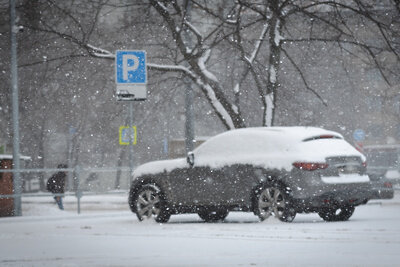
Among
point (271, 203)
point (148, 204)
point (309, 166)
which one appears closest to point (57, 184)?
point (148, 204)

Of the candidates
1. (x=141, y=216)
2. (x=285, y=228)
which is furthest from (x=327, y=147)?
(x=141, y=216)

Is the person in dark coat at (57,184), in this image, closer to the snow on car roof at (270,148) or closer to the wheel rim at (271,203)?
the snow on car roof at (270,148)

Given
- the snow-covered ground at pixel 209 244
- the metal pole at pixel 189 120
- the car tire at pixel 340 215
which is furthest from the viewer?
the metal pole at pixel 189 120

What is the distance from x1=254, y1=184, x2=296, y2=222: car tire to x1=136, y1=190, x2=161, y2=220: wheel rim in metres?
1.99

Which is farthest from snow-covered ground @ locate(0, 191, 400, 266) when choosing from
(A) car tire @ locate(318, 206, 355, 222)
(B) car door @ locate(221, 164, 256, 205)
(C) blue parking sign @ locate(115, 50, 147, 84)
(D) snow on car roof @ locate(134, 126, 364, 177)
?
(C) blue parking sign @ locate(115, 50, 147, 84)

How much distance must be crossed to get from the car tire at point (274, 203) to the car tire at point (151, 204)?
1831 millimetres

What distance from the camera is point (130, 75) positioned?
18.4 metres

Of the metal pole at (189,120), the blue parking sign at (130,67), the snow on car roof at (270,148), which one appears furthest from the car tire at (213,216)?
the metal pole at (189,120)

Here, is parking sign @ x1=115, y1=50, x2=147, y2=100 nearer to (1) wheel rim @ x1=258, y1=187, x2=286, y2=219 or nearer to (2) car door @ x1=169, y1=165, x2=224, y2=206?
(2) car door @ x1=169, y1=165, x2=224, y2=206

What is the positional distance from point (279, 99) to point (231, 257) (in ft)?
44.0

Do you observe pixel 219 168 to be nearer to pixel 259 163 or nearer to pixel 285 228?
pixel 259 163

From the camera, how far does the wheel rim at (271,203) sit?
1331cm

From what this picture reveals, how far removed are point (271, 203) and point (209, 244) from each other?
11.5 ft

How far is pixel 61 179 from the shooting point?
24.8 metres
